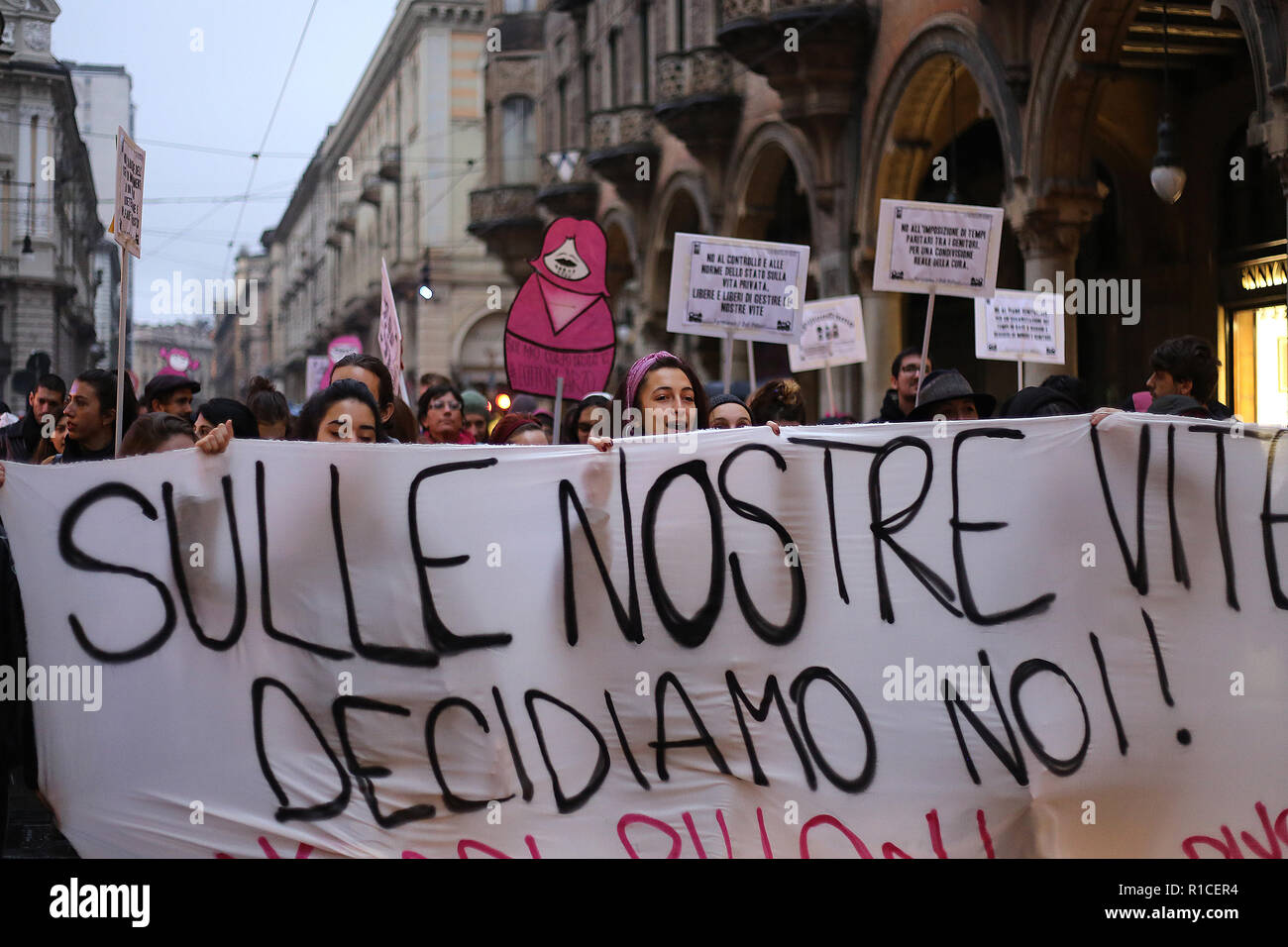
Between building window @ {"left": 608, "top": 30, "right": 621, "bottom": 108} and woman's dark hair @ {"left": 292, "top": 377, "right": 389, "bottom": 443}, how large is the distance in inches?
857

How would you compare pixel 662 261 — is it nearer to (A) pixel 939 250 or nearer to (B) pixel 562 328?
(A) pixel 939 250

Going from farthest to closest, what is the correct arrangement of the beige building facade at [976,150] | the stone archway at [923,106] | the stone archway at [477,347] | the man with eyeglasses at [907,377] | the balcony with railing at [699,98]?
the stone archway at [477,347] < the balcony with railing at [699,98] < the stone archway at [923,106] < the beige building facade at [976,150] < the man with eyeglasses at [907,377]

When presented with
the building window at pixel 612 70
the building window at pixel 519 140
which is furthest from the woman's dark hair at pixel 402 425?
the building window at pixel 519 140

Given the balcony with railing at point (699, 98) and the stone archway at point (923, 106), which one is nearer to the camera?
the stone archway at point (923, 106)

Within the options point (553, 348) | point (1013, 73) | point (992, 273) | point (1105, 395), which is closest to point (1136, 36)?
point (1013, 73)

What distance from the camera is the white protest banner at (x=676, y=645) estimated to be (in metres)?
4.38

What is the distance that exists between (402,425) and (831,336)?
4581mm

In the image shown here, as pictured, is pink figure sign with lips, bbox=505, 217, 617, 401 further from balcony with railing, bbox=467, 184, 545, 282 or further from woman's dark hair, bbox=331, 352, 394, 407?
balcony with railing, bbox=467, 184, 545, 282

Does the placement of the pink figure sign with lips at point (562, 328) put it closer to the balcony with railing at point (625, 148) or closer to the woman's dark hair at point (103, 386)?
the woman's dark hair at point (103, 386)

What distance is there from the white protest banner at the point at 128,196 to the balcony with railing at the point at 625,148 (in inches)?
701

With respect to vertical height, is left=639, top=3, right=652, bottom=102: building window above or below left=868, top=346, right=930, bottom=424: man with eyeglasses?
above

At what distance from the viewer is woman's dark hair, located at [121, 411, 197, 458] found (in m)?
4.99

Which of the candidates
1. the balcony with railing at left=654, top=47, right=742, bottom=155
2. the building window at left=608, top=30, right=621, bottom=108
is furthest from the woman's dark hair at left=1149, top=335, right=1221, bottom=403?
the building window at left=608, top=30, right=621, bottom=108

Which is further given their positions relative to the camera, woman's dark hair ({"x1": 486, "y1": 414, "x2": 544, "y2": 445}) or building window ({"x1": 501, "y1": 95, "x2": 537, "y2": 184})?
building window ({"x1": 501, "y1": 95, "x2": 537, "y2": 184})
